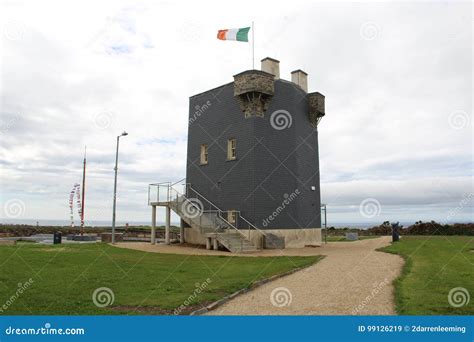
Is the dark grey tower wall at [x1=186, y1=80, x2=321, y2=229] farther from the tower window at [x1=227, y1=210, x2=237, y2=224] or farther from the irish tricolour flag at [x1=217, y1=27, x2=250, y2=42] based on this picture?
the irish tricolour flag at [x1=217, y1=27, x2=250, y2=42]

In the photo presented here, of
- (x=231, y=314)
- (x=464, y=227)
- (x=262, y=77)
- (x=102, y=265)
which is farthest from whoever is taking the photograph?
(x=464, y=227)

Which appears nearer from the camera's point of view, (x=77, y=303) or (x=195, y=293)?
(x=77, y=303)

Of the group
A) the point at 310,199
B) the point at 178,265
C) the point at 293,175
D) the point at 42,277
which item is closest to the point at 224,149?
the point at 293,175

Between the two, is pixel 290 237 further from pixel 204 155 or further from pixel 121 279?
pixel 121 279

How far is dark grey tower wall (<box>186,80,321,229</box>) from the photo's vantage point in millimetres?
24656

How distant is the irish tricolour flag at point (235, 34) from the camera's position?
78.1ft

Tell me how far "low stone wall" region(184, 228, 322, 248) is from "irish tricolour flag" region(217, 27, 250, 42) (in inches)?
471

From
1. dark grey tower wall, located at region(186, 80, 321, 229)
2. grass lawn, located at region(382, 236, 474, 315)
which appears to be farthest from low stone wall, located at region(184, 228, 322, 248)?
grass lawn, located at region(382, 236, 474, 315)

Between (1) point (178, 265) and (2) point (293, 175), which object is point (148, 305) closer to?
(1) point (178, 265)

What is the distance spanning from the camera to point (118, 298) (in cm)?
941

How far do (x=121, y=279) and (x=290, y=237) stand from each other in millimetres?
14960

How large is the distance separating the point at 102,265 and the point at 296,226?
14010mm

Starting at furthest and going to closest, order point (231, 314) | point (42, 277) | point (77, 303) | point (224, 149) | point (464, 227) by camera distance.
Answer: point (464, 227) → point (224, 149) → point (42, 277) → point (77, 303) → point (231, 314)

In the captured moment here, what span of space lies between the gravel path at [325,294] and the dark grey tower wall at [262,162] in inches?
406
